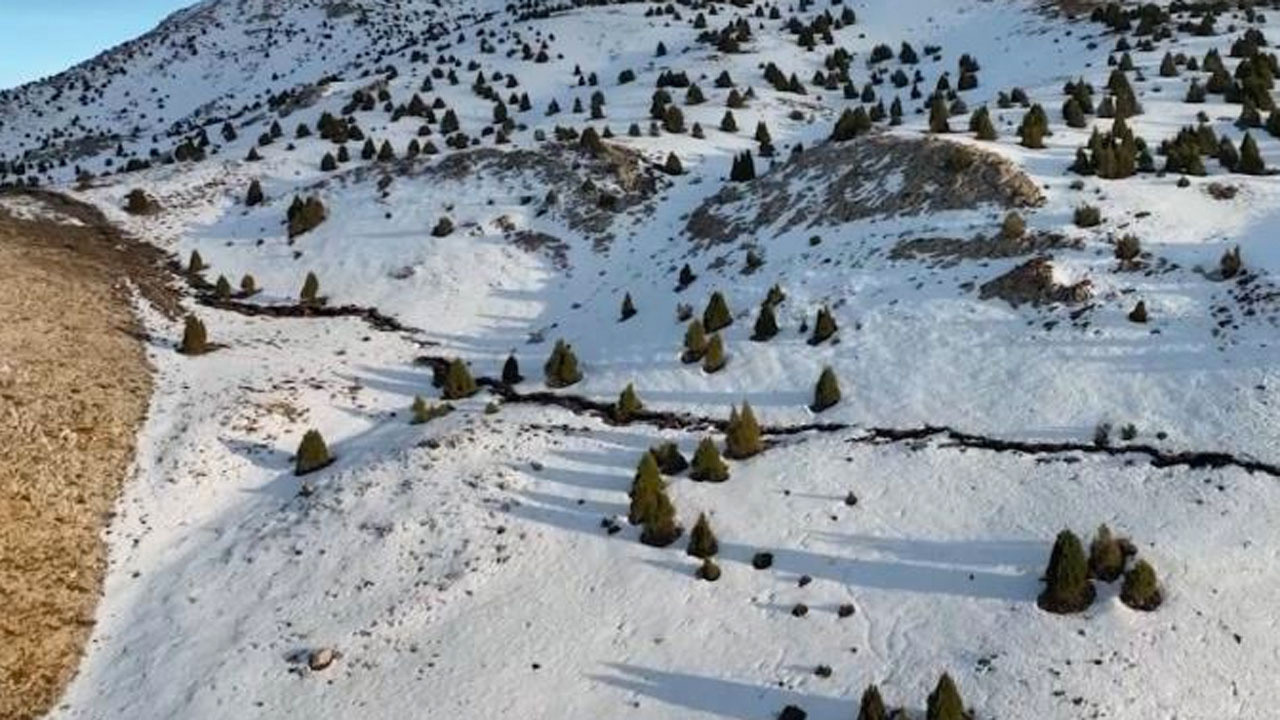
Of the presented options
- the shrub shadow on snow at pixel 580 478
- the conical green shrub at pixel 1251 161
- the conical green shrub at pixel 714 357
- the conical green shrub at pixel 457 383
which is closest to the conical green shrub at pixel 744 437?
the shrub shadow on snow at pixel 580 478

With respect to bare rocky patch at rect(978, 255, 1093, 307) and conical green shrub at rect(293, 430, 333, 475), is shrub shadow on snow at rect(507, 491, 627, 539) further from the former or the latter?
bare rocky patch at rect(978, 255, 1093, 307)

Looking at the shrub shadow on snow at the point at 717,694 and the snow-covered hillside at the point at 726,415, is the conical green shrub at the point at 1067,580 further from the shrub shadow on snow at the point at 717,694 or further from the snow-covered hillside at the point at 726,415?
the shrub shadow on snow at the point at 717,694

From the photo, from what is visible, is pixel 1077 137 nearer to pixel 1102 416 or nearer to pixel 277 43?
pixel 1102 416

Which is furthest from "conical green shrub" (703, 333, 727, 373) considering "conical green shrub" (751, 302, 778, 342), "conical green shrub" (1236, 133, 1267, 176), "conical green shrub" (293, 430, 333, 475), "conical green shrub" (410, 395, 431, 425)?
"conical green shrub" (1236, 133, 1267, 176)

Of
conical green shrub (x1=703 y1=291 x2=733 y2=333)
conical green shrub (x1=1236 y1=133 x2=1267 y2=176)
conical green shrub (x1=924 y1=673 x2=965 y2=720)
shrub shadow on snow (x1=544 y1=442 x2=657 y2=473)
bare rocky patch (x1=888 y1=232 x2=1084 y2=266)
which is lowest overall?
conical green shrub (x1=924 y1=673 x2=965 y2=720)

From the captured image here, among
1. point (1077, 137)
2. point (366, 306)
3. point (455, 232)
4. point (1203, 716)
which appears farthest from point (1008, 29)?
point (1203, 716)

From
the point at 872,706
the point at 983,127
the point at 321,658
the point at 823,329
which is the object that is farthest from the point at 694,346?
the point at 983,127
